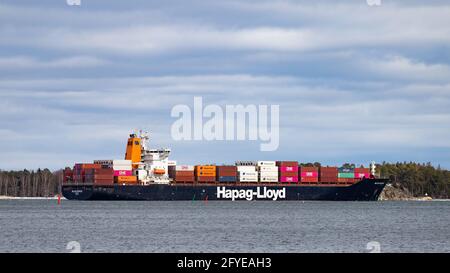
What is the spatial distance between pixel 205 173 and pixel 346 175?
25.7 m

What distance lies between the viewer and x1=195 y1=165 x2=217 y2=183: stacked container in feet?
487

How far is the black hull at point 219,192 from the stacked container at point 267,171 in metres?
1.17

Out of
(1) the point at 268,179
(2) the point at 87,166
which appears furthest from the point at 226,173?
(2) the point at 87,166

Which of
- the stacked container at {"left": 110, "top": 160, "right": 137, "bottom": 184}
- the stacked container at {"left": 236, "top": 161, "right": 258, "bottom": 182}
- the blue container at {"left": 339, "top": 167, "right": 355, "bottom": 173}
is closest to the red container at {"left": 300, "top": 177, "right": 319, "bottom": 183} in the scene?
the blue container at {"left": 339, "top": 167, "right": 355, "bottom": 173}

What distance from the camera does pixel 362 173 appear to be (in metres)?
158

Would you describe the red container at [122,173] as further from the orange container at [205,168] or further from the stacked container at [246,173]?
the stacked container at [246,173]

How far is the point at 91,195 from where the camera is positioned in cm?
14775

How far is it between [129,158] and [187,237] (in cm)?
9873

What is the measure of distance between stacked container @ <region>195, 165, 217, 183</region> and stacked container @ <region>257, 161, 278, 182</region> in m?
8.58

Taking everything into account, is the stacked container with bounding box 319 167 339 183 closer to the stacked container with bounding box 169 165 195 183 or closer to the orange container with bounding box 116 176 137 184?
the stacked container with bounding box 169 165 195 183

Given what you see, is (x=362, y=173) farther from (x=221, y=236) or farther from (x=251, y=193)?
(x=221, y=236)

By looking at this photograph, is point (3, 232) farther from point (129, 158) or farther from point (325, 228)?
point (129, 158)

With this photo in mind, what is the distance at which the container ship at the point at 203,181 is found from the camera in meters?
147
